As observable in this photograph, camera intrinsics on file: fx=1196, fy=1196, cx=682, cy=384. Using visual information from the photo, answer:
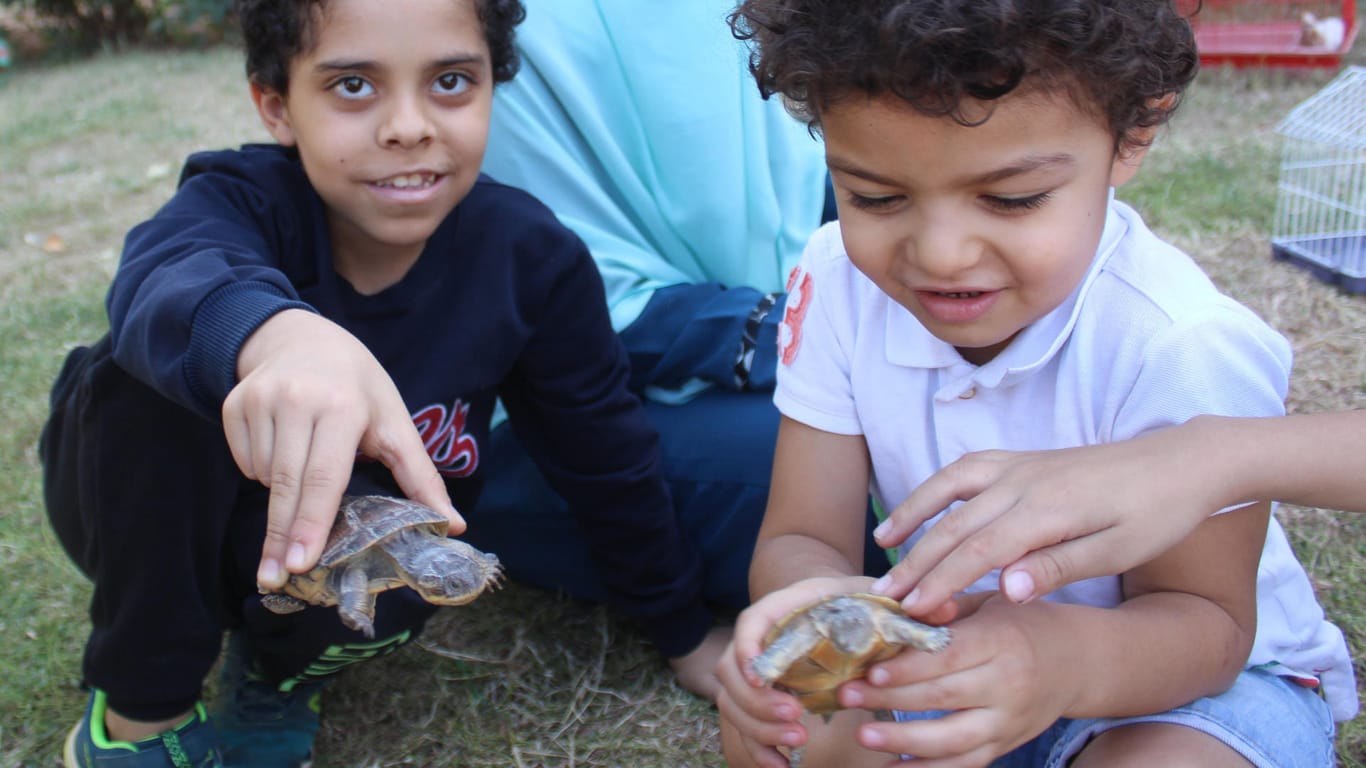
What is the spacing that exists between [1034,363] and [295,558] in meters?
0.84

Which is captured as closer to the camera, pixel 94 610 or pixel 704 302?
pixel 94 610

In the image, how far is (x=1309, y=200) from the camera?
133 inches

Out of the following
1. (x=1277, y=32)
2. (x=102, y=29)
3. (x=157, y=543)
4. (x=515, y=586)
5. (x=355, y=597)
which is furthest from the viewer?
(x=102, y=29)

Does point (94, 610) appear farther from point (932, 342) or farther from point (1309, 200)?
point (1309, 200)

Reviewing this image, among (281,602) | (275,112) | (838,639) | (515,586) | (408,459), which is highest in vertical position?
(275,112)

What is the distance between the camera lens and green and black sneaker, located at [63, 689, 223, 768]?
1.77 m

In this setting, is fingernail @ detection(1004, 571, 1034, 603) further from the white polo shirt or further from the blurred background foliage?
the blurred background foliage

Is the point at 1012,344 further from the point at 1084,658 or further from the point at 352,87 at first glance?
the point at 352,87

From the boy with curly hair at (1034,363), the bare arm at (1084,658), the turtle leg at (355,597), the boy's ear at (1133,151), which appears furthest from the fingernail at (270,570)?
the boy's ear at (1133,151)

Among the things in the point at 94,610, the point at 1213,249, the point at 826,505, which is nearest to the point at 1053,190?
the point at 826,505

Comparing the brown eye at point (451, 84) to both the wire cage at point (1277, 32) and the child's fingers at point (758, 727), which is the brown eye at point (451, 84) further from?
the wire cage at point (1277, 32)

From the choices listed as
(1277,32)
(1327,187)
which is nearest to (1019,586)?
(1327,187)

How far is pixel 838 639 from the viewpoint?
3.63 ft

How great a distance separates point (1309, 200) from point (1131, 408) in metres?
2.45
